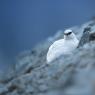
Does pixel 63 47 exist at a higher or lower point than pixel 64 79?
higher

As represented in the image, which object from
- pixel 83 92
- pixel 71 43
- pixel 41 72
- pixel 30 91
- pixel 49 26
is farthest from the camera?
pixel 49 26

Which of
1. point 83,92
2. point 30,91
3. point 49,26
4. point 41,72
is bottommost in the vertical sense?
point 83,92

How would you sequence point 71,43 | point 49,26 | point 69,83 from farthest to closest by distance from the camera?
A: point 49,26, point 71,43, point 69,83

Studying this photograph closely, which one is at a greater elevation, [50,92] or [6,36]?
[6,36]

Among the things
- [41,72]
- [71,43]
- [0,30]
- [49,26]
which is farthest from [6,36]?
[41,72]

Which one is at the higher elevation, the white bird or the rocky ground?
the white bird

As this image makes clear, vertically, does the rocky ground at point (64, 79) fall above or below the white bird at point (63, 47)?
below

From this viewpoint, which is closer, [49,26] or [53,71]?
[53,71]

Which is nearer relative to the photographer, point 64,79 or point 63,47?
point 64,79

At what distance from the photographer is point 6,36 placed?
403 inches

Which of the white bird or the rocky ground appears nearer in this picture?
the rocky ground

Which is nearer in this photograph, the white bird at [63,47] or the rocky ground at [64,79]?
the rocky ground at [64,79]

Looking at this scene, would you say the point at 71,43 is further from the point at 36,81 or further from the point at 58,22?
the point at 58,22

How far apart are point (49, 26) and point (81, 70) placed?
286 inches
